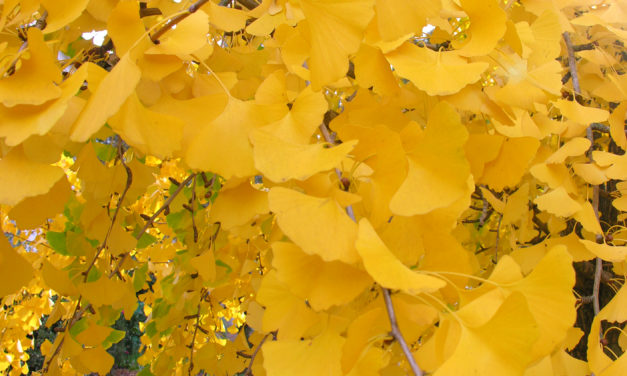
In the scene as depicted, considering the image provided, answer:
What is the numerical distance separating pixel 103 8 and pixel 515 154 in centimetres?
45

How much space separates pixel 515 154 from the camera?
506 millimetres

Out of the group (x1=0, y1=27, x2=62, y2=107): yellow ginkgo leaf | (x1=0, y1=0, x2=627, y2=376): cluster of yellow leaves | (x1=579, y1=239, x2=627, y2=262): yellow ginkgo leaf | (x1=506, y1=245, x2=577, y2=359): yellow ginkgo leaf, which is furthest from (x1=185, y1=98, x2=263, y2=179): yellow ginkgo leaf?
(x1=579, y1=239, x2=627, y2=262): yellow ginkgo leaf

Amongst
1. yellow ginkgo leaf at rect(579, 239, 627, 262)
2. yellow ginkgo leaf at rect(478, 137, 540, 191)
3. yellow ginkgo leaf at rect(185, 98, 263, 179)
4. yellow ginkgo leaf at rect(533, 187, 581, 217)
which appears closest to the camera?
yellow ginkgo leaf at rect(185, 98, 263, 179)

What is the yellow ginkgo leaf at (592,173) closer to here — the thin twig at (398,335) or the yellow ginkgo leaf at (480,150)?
the yellow ginkgo leaf at (480,150)

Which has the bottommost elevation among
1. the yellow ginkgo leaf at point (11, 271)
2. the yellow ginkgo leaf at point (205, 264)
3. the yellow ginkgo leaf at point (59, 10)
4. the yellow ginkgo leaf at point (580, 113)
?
the yellow ginkgo leaf at point (205, 264)

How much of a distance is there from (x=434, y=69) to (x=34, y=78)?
11.9 inches

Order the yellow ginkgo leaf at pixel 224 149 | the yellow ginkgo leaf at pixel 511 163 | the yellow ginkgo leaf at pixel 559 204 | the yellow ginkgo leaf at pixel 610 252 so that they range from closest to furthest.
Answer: the yellow ginkgo leaf at pixel 224 149, the yellow ginkgo leaf at pixel 511 163, the yellow ginkgo leaf at pixel 610 252, the yellow ginkgo leaf at pixel 559 204

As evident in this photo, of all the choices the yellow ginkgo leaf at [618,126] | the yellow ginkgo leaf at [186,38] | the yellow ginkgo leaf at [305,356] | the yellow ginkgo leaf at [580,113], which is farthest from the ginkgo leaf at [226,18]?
the yellow ginkgo leaf at [618,126]

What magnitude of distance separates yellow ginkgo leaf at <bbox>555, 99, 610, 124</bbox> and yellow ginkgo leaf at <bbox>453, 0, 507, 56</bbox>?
0.32 m

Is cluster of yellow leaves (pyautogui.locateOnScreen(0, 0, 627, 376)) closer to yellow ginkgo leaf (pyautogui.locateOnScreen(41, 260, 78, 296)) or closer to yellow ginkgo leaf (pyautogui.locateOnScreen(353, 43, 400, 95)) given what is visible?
yellow ginkgo leaf (pyautogui.locateOnScreen(353, 43, 400, 95))

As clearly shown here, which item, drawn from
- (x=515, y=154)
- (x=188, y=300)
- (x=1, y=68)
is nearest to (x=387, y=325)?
(x=515, y=154)

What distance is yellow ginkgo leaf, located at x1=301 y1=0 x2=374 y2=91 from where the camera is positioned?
36 cm

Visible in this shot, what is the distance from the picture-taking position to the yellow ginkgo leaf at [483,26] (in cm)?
43

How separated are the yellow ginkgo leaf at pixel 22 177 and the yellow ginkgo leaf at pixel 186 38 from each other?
12cm
